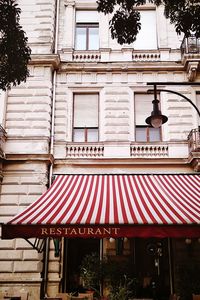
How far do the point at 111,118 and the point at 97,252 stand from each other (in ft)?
15.5

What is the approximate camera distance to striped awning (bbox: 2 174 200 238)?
7227 mm

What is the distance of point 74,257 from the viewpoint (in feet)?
38.7

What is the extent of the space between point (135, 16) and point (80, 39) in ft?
24.2

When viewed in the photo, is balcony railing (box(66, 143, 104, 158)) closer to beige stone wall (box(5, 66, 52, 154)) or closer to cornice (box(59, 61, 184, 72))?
Answer: beige stone wall (box(5, 66, 52, 154))

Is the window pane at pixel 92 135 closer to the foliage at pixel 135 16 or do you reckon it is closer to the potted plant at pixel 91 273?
the potted plant at pixel 91 273

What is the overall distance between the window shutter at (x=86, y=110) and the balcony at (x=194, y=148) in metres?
3.45

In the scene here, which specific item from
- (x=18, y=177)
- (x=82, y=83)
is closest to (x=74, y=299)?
(x=18, y=177)

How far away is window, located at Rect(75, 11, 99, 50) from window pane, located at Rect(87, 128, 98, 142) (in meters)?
3.58

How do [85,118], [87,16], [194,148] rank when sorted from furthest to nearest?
[87,16], [85,118], [194,148]

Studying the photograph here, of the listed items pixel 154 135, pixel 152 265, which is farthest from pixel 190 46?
pixel 152 265

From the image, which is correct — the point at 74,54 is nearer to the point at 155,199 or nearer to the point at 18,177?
the point at 18,177

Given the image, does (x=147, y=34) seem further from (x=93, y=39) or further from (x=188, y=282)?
(x=188, y=282)

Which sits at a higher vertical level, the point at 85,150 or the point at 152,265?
the point at 85,150

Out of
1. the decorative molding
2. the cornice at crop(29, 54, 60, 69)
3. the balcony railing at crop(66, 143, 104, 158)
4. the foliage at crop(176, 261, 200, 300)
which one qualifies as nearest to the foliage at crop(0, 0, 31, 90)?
the balcony railing at crop(66, 143, 104, 158)
